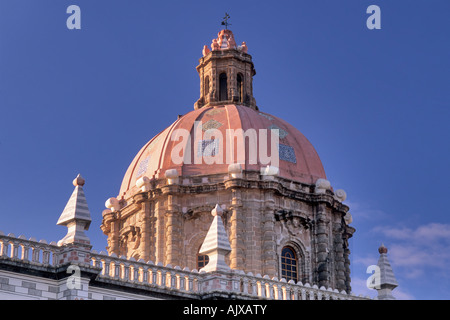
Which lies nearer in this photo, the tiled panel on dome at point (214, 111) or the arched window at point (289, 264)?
the arched window at point (289, 264)

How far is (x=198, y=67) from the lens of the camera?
61.0 metres

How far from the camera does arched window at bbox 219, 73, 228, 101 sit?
196 feet

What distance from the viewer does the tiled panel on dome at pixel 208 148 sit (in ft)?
178

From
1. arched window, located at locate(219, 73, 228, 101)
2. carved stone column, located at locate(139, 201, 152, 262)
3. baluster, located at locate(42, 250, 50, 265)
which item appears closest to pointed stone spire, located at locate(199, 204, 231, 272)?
baluster, located at locate(42, 250, 50, 265)

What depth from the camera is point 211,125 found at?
55469 mm

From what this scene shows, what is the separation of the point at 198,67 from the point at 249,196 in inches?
445

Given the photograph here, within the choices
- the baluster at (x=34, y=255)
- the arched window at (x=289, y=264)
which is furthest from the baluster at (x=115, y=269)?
the arched window at (x=289, y=264)

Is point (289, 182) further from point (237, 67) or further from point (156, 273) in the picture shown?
point (156, 273)

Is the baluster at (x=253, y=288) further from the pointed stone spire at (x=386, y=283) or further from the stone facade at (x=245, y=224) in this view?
the stone facade at (x=245, y=224)

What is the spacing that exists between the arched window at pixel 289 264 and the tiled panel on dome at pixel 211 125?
7.50 meters

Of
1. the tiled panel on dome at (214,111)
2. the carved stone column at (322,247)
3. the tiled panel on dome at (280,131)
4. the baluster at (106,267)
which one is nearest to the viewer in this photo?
the baluster at (106,267)

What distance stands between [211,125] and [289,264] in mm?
8525

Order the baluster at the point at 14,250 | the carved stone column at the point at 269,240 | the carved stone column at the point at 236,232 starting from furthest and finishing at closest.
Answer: the carved stone column at the point at 269,240, the carved stone column at the point at 236,232, the baluster at the point at 14,250

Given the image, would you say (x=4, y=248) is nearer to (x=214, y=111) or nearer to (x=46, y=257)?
(x=46, y=257)
